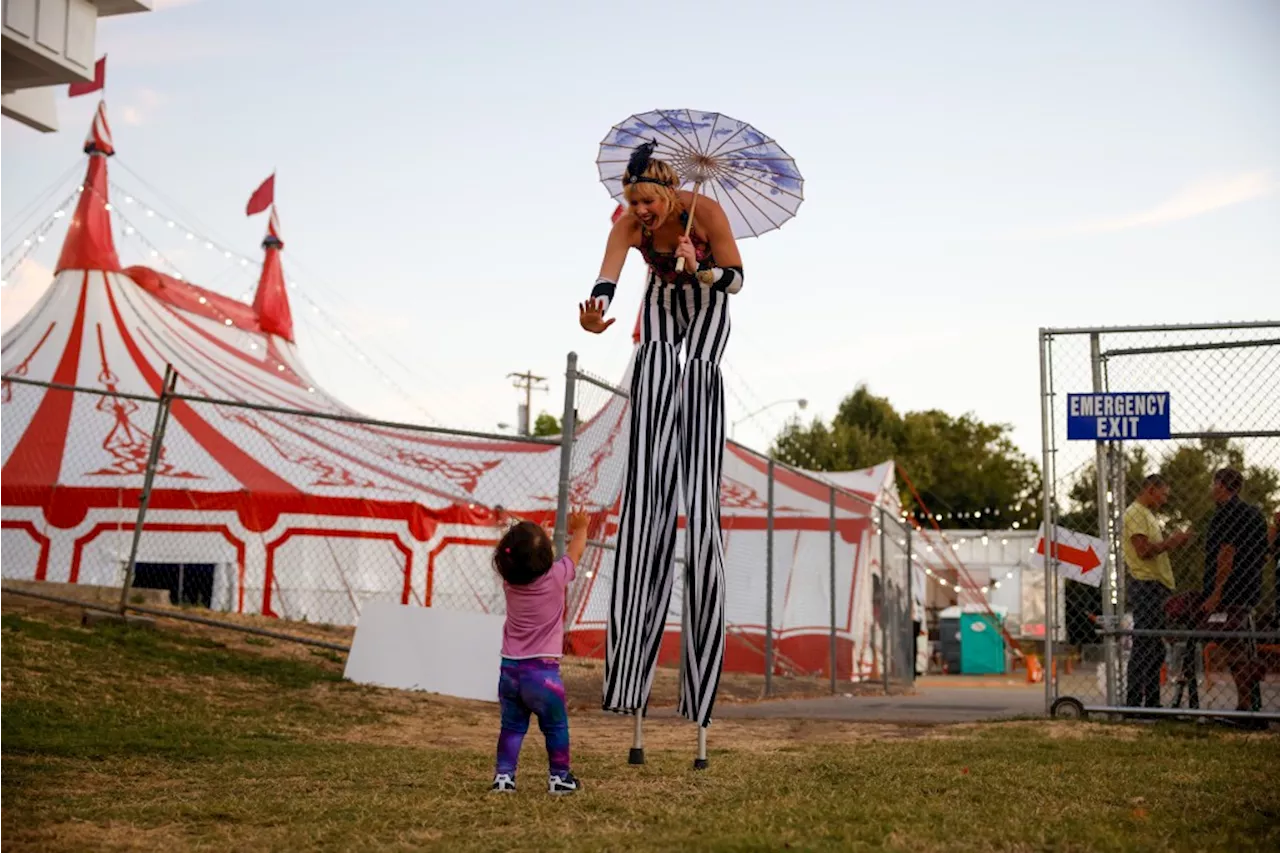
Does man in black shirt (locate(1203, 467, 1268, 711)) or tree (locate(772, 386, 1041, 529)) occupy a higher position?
tree (locate(772, 386, 1041, 529))

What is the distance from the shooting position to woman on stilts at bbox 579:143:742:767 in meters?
4.62

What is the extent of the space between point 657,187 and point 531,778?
2144mm

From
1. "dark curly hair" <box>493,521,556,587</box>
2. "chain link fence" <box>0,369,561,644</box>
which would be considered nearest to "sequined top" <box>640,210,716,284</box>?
"dark curly hair" <box>493,521,556,587</box>

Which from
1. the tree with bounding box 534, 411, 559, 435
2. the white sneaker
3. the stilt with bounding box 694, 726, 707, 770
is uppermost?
the tree with bounding box 534, 411, 559, 435

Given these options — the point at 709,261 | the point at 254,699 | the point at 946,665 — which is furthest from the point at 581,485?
the point at 946,665

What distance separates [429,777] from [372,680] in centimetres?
407

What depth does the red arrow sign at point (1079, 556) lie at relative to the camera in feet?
24.0

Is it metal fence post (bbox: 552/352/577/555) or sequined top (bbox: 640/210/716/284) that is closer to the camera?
sequined top (bbox: 640/210/716/284)

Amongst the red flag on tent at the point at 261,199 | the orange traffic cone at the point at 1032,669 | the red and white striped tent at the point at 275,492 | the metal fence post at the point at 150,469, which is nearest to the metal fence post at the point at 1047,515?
the red and white striped tent at the point at 275,492

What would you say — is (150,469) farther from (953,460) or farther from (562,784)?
(953,460)

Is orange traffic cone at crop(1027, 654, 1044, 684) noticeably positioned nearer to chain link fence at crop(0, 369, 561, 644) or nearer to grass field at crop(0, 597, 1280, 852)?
chain link fence at crop(0, 369, 561, 644)

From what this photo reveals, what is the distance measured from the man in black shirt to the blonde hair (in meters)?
4.18

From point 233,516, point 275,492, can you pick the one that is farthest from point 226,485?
point 275,492

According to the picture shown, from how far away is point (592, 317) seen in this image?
4.46 metres
